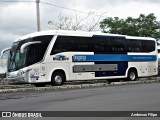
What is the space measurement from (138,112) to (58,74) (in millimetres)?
14451

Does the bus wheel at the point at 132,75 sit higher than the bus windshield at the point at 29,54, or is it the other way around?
the bus windshield at the point at 29,54

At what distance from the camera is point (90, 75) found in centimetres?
2695

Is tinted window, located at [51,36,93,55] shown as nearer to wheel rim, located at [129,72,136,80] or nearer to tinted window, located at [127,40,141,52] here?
tinted window, located at [127,40,141,52]

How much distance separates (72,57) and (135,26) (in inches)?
1541

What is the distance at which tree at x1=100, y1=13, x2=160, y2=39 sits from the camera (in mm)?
62500

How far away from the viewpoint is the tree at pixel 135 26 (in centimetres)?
6250

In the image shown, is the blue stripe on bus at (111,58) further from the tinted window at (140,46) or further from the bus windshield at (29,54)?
the bus windshield at (29,54)

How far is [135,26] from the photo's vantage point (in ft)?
209

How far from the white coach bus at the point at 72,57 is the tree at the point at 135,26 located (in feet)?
103

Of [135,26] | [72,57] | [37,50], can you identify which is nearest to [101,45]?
[72,57]

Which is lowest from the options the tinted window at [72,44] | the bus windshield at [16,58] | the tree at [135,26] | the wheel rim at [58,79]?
the wheel rim at [58,79]

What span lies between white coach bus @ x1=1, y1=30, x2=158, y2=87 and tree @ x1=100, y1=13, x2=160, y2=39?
3130 centimetres

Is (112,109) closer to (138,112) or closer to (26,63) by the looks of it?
(138,112)

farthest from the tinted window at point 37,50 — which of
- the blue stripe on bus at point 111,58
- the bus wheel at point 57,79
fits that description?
the blue stripe on bus at point 111,58
